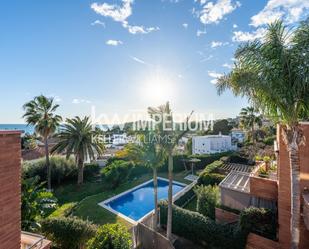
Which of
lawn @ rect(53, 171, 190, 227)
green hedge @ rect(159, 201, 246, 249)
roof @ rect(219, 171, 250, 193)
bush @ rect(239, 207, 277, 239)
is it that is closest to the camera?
bush @ rect(239, 207, 277, 239)

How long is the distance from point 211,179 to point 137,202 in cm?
764

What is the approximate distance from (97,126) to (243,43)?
66.7 feet

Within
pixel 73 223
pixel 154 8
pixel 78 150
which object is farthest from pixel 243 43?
pixel 78 150

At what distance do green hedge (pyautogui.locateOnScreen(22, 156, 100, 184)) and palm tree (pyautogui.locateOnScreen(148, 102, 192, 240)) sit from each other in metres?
15.9

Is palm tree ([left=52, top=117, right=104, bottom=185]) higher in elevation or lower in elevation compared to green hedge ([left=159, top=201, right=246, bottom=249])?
higher

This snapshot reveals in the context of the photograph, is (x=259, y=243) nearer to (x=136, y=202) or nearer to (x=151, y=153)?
(x=151, y=153)

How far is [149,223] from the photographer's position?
12.8 meters

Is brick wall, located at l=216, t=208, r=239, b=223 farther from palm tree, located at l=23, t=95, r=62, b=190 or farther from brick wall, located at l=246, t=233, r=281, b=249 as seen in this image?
palm tree, located at l=23, t=95, r=62, b=190

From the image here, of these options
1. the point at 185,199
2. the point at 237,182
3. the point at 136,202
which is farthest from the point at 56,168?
the point at 237,182

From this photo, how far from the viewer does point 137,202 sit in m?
18.5

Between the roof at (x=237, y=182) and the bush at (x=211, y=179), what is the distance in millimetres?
→ 3690

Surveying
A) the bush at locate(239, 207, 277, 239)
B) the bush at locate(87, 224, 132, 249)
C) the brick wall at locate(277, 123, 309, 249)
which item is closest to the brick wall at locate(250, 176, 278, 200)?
the bush at locate(239, 207, 277, 239)

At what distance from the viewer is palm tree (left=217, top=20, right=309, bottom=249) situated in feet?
19.9

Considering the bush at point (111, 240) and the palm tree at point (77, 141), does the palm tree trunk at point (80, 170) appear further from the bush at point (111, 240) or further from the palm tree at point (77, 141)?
the bush at point (111, 240)
